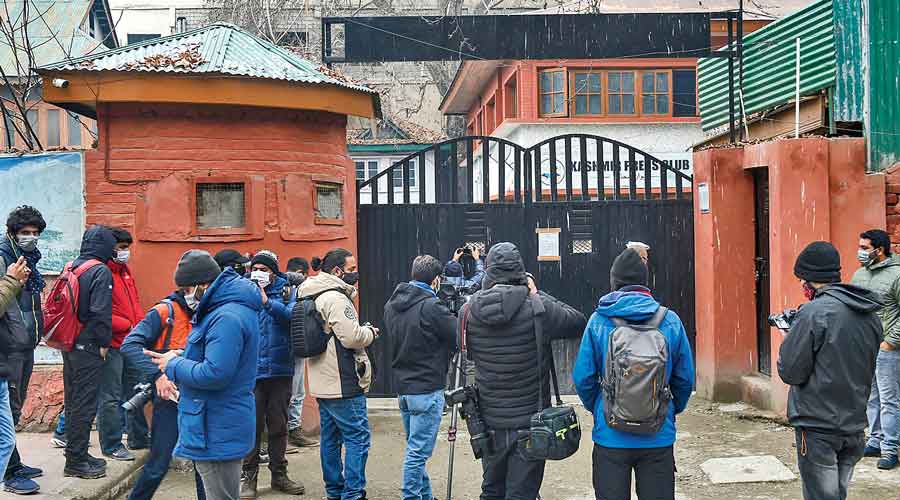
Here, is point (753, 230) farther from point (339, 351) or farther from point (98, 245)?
point (98, 245)

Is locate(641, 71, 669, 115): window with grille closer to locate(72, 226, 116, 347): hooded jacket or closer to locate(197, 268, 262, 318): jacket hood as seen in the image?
locate(72, 226, 116, 347): hooded jacket

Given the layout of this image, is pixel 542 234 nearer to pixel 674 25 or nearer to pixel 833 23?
pixel 674 25

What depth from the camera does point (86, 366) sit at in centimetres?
715

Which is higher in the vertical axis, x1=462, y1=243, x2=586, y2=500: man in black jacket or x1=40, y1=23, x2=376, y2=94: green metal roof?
x1=40, y1=23, x2=376, y2=94: green metal roof

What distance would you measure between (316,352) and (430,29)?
4.54 meters

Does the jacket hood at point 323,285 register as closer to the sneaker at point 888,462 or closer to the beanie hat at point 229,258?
the beanie hat at point 229,258

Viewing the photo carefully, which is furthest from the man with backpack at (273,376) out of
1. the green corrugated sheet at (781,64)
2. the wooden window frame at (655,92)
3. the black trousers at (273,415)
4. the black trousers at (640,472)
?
the wooden window frame at (655,92)

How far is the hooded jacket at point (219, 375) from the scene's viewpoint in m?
4.95

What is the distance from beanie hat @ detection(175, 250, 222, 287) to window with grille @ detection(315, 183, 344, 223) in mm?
4117

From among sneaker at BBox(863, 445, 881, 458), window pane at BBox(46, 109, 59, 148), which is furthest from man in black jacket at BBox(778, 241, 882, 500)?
window pane at BBox(46, 109, 59, 148)

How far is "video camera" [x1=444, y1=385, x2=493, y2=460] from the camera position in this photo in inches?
225

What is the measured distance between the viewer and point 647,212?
35.3 feet

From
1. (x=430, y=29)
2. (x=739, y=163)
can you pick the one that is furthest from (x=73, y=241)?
(x=739, y=163)

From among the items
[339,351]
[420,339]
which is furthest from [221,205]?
[420,339]
